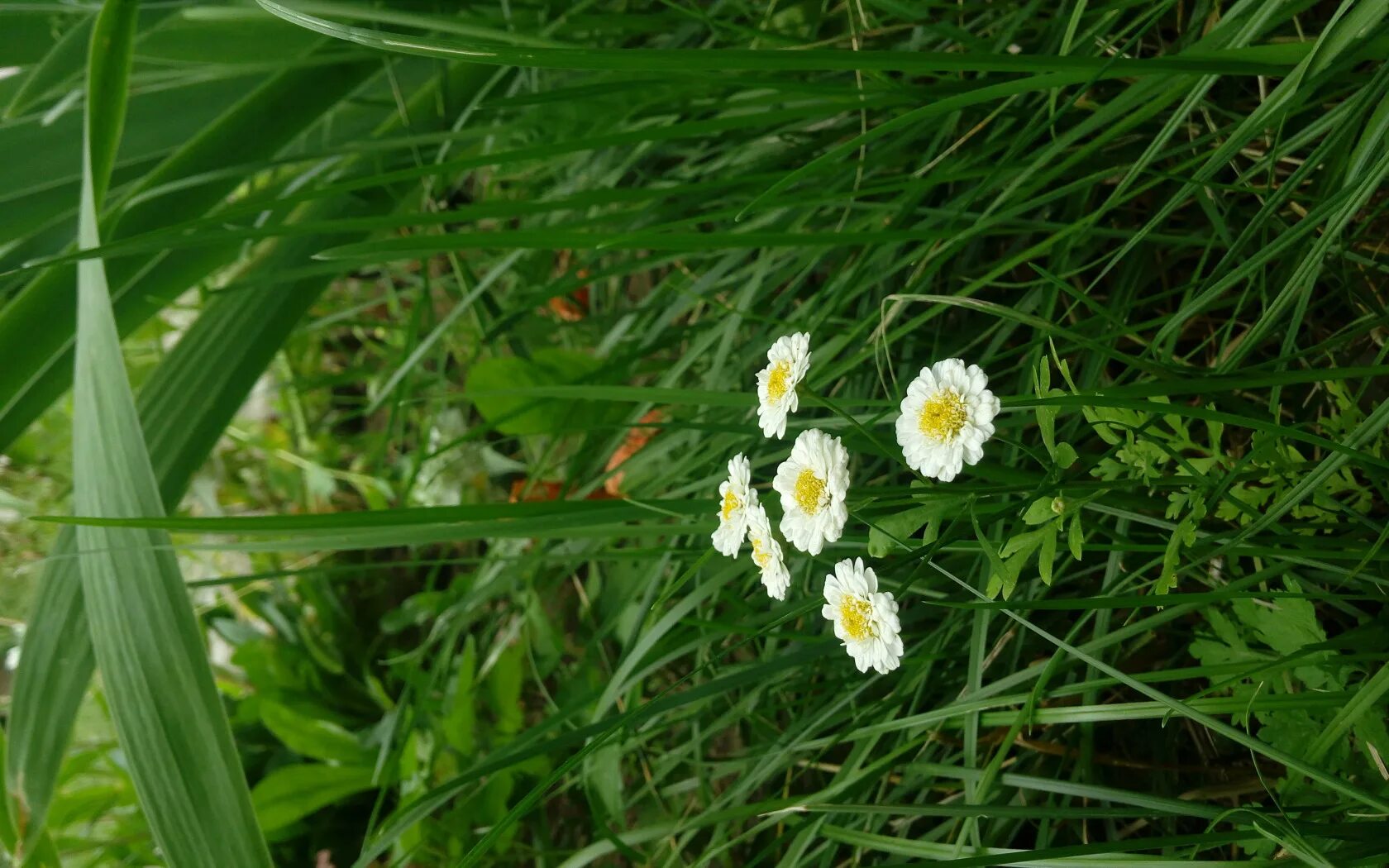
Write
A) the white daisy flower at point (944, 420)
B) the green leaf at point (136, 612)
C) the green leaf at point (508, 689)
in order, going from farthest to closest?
the green leaf at point (508, 689), the green leaf at point (136, 612), the white daisy flower at point (944, 420)

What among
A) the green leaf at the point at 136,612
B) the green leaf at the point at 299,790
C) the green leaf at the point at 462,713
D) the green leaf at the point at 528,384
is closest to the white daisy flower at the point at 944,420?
the green leaf at the point at 136,612

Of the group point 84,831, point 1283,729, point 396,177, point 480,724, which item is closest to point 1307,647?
point 1283,729

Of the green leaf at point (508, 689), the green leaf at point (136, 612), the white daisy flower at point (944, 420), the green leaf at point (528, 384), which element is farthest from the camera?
the green leaf at point (508, 689)

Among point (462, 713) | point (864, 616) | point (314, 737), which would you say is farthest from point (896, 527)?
point (314, 737)

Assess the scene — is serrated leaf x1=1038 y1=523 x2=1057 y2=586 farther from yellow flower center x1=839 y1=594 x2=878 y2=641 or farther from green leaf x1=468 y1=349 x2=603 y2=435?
green leaf x1=468 y1=349 x2=603 y2=435

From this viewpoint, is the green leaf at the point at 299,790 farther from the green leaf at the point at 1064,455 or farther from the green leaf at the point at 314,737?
the green leaf at the point at 1064,455
